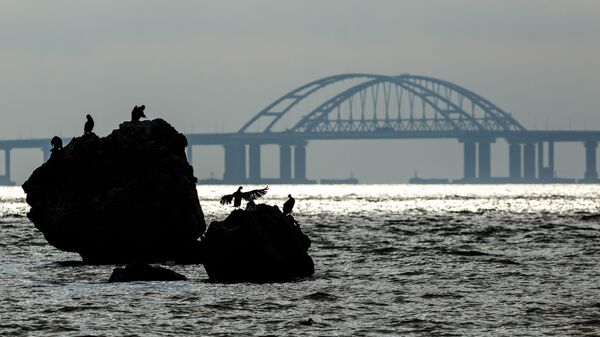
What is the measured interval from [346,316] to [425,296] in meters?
4.30

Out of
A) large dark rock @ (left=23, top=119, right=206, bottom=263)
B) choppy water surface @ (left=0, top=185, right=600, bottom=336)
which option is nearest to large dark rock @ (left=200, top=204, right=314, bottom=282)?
choppy water surface @ (left=0, top=185, right=600, bottom=336)

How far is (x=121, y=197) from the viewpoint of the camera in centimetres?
3872

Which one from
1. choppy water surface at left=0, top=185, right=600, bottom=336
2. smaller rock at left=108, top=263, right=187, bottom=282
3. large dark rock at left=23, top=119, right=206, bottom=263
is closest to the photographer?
choppy water surface at left=0, top=185, right=600, bottom=336

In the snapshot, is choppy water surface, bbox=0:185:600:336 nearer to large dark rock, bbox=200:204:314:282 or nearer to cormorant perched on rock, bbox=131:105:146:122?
large dark rock, bbox=200:204:314:282

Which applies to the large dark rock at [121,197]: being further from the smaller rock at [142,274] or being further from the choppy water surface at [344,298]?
the smaller rock at [142,274]

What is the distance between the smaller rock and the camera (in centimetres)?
3428

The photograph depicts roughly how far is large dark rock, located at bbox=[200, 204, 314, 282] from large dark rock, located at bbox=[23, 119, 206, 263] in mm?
4648

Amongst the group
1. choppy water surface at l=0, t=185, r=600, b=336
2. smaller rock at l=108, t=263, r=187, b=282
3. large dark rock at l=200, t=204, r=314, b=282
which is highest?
large dark rock at l=200, t=204, r=314, b=282

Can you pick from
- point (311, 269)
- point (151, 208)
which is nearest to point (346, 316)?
point (311, 269)

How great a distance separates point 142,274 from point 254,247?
311cm

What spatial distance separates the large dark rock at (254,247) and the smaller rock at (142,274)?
97 cm

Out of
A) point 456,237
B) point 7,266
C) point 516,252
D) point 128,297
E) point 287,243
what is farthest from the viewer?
point 456,237

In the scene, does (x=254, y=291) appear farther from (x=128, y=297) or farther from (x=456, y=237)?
(x=456, y=237)

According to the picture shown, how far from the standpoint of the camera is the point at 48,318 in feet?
92.4
